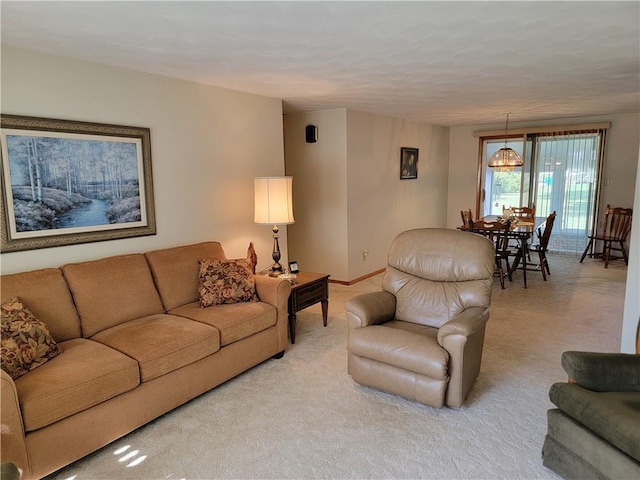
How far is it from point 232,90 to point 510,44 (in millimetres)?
2424

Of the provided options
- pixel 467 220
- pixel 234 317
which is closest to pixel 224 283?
pixel 234 317

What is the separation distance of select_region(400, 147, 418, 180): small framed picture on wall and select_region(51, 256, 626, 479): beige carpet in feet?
11.7

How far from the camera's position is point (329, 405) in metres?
2.75

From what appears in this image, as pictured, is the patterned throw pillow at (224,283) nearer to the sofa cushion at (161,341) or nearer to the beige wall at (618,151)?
the sofa cushion at (161,341)

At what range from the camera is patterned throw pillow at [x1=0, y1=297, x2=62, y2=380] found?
211 cm

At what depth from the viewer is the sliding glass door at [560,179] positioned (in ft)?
23.0

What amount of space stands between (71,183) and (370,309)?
7.37 ft

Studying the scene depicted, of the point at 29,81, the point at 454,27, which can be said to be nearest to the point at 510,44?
the point at 454,27

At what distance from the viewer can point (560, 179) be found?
7.28 meters

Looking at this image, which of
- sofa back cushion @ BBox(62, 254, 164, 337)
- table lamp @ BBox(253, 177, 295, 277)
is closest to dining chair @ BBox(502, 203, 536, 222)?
table lamp @ BBox(253, 177, 295, 277)

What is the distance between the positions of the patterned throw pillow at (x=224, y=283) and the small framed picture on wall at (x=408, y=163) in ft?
13.1

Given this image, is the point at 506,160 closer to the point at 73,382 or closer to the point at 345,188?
the point at 345,188

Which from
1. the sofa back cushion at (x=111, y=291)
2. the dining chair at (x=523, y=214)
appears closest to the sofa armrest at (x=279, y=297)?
the sofa back cushion at (x=111, y=291)

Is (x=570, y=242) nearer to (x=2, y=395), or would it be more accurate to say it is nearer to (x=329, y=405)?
(x=329, y=405)
